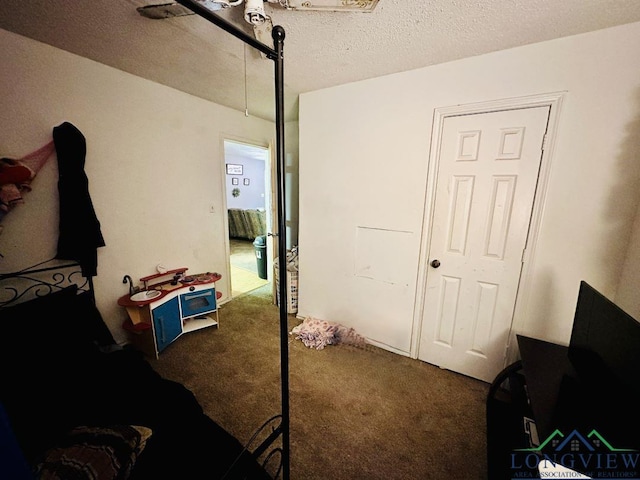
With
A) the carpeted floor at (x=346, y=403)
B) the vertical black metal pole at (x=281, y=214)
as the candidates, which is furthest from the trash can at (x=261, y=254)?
the vertical black metal pole at (x=281, y=214)

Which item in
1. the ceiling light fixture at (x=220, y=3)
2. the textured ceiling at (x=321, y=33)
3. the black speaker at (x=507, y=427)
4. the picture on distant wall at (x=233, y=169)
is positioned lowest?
the black speaker at (x=507, y=427)

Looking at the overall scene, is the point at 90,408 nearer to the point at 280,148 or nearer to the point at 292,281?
the point at 280,148

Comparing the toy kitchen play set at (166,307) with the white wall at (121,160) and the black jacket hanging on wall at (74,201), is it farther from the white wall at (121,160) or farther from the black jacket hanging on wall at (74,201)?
the black jacket hanging on wall at (74,201)

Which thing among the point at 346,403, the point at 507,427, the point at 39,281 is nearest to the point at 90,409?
the point at 39,281

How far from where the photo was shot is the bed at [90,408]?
827mm

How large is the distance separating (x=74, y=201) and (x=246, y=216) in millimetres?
4835

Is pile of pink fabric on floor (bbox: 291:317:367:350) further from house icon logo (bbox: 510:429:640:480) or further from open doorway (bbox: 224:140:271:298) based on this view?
house icon logo (bbox: 510:429:640:480)

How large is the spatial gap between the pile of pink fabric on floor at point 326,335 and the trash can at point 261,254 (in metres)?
1.66

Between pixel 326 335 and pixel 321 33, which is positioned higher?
pixel 321 33

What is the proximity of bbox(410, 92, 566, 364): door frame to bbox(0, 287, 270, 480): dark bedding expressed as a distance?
64.4 inches

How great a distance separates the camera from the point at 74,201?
1.79 m

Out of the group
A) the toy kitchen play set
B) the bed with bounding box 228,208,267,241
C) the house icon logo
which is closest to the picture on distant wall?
the bed with bounding box 228,208,267,241

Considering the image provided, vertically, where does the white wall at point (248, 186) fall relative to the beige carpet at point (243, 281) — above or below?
above

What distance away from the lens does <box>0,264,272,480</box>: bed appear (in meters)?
0.83
